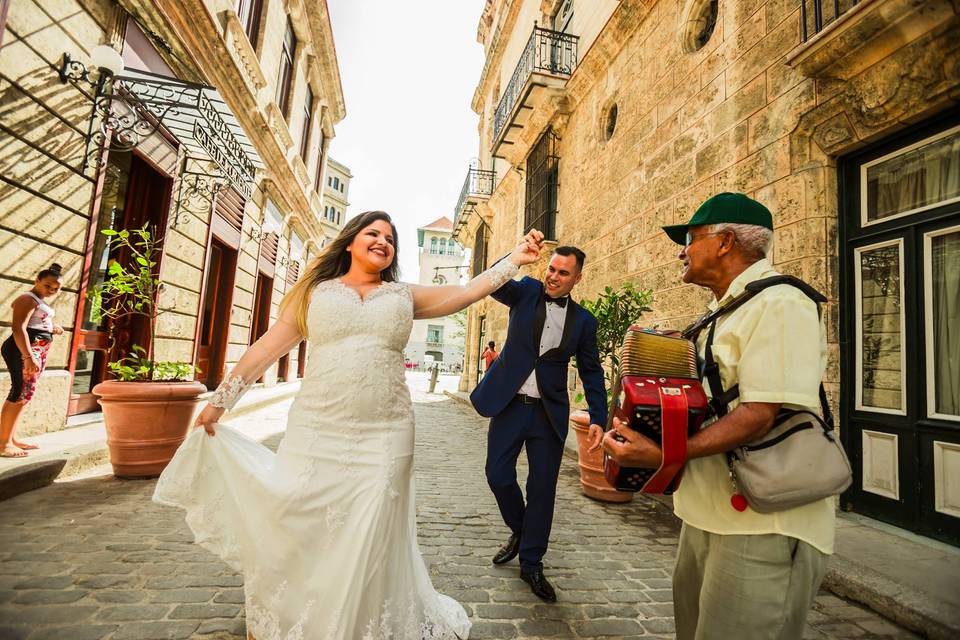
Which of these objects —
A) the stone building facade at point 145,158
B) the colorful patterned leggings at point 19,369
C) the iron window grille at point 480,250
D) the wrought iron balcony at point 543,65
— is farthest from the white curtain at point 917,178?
the iron window grille at point 480,250

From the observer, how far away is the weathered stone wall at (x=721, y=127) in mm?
3824

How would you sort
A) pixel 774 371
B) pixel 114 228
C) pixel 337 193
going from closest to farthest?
pixel 774 371 → pixel 114 228 → pixel 337 193

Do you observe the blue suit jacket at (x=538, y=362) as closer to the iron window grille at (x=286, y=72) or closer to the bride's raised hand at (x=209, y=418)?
the bride's raised hand at (x=209, y=418)

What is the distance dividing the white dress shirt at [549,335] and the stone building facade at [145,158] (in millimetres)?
5429

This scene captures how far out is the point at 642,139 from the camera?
7293 mm

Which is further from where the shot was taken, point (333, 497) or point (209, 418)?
point (209, 418)

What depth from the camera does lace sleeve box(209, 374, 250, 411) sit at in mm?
2404

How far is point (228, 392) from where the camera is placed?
2426 millimetres

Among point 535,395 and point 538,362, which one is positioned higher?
point 538,362

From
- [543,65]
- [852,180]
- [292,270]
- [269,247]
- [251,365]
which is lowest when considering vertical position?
[251,365]

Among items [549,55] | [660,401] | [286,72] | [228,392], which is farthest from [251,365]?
[286,72]

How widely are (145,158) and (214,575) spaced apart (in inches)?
265

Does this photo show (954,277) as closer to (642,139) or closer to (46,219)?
(642,139)

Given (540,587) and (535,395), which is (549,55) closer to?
(535,395)
